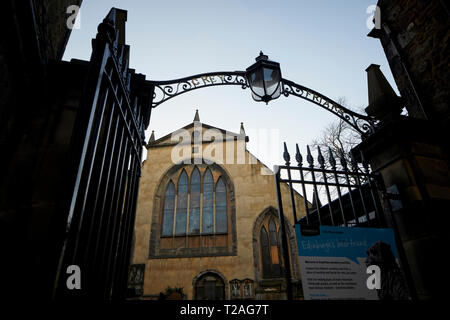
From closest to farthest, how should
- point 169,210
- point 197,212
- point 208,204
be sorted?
point 197,212 → point 208,204 → point 169,210

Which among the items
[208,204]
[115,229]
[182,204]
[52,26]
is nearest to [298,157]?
[115,229]

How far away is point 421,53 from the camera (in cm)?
453

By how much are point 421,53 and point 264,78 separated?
2794 mm

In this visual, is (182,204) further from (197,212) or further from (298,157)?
(298,157)

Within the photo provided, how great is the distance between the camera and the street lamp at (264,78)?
406 cm

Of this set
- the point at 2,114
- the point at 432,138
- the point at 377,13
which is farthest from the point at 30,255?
the point at 377,13

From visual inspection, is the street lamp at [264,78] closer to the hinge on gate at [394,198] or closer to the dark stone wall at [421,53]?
the hinge on gate at [394,198]

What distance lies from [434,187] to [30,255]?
4026mm

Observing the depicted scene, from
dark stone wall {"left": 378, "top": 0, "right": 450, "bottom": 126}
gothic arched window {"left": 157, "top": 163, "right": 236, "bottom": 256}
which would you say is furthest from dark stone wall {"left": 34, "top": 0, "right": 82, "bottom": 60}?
gothic arched window {"left": 157, "top": 163, "right": 236, "bottom": 256}

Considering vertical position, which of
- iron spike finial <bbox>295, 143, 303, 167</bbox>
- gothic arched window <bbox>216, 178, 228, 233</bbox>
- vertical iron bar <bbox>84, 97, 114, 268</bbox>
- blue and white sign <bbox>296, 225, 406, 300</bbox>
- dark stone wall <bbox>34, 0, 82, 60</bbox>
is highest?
gothic arched window <bbox>216, 178, 228, 233</bbox>

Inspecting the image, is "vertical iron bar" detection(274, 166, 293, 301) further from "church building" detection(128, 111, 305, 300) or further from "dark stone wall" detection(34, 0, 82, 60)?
"church building" detection(128, 111, 305, 300)

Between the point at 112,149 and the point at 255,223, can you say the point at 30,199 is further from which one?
the point at 255,223

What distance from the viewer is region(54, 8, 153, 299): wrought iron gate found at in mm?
1608

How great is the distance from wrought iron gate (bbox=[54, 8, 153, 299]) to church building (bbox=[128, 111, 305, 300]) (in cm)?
1075
